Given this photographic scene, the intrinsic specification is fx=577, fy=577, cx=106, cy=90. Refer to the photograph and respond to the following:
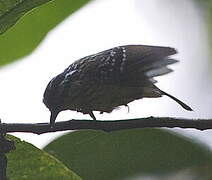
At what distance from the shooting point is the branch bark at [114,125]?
1097 millimetres

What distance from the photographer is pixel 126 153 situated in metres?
1.35

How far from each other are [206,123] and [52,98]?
892mm

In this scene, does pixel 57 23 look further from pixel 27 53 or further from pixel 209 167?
pixel 209 167

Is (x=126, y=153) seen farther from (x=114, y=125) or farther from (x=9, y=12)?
(x=9, y=12)

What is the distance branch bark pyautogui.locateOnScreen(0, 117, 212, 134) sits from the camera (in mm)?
1097

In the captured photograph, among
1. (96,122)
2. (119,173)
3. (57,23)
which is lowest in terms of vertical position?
(119,173)

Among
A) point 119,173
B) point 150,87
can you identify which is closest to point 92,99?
point 150,87

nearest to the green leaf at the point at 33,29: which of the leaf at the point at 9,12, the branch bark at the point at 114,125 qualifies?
the leaf at the point at 9,12

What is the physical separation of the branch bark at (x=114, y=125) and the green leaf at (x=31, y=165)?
10 cm

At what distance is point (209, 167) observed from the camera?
1.14 m

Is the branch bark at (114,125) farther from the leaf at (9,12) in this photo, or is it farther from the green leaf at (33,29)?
the green leaf at (33,29)

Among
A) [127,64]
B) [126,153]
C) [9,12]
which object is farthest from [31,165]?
[127,64]

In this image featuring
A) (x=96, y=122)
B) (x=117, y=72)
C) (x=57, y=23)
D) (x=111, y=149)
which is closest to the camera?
(x=96, y=122)

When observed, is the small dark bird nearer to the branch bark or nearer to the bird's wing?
the bird's wing
